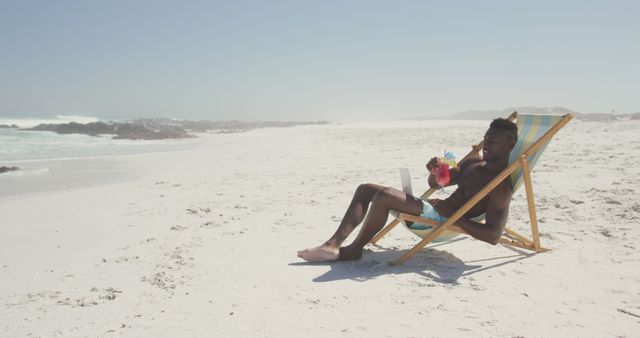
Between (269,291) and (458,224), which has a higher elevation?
→ (458,224)

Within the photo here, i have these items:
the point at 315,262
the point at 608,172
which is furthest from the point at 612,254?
the point at 608,172

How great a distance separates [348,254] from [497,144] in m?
1.52

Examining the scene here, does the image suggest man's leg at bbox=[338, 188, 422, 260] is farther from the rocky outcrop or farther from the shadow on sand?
the rocky outcrop

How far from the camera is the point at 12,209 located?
6.52 m

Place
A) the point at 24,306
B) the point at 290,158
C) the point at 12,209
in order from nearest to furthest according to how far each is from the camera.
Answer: the point at 24,306 < the point at 12,209 < the point at 290,158

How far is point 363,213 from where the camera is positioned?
4004 millimetres

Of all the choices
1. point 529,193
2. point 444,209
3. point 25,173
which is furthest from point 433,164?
point 25,173

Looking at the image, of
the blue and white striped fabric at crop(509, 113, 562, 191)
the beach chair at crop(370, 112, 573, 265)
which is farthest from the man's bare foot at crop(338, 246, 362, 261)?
the blue and white striped fabric at crop(509, 113, 562, 191)

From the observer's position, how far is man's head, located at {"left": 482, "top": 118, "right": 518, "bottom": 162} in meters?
3.82

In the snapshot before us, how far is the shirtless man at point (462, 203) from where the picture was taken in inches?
146

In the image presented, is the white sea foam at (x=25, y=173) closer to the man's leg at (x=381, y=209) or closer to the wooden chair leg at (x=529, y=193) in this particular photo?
the man's leg at (x=381, y=209)

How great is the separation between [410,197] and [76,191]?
6443 millimetres

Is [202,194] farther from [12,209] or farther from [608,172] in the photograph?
[608,172]

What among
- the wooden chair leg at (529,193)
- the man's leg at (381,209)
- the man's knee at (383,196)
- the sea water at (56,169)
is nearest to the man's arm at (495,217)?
the wooden chair leg at (529,193)
